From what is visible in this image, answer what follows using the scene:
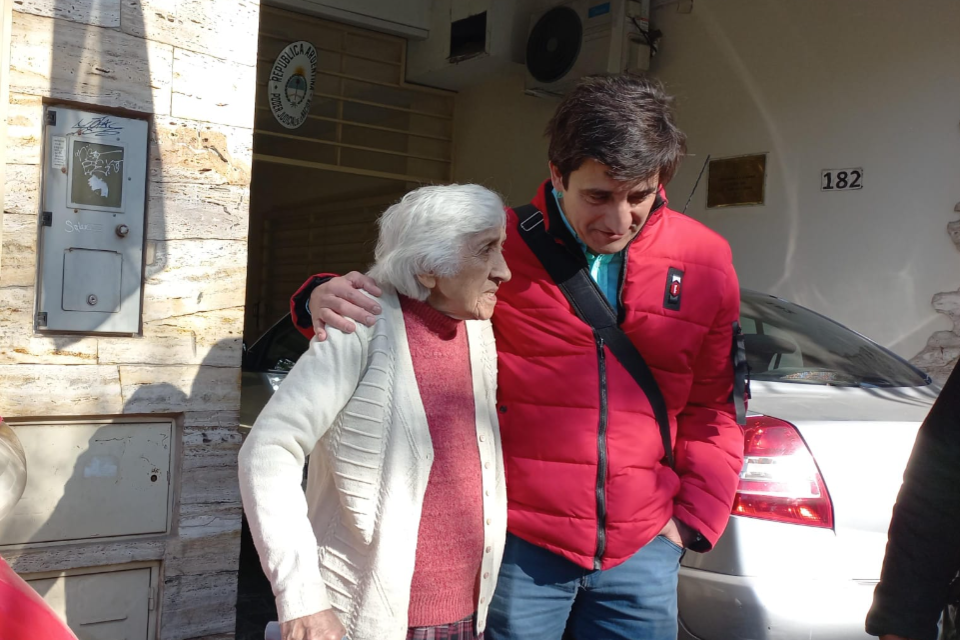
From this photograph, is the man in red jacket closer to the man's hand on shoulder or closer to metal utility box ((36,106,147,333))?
the man's hand on shoulder

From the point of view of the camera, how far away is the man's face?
186 centimetres

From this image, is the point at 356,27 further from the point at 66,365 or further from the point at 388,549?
the point at 388,549

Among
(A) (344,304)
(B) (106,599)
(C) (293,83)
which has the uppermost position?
(C) (293,83)

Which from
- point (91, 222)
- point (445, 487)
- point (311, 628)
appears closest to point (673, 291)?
point (445, 487)

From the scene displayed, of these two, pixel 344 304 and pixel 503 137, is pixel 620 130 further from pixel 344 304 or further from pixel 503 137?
pixel 503 137

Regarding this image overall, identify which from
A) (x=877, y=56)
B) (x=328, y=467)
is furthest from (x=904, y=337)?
(x=328, y=467)

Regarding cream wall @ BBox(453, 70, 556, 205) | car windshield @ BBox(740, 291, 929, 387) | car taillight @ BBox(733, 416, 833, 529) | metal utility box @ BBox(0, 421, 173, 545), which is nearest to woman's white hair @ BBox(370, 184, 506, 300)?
car taillight @ BBox(733, 416, 833, 529)

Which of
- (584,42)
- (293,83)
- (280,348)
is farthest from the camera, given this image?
(293,83)

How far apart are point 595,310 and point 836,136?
4975 millimetres

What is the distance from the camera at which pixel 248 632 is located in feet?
12.9

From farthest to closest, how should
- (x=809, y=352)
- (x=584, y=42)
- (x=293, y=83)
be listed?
1. (x=293, y=83)
2. (x=584, y=42)
3. (x=809, y=352)

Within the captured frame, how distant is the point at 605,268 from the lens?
2.02 metres

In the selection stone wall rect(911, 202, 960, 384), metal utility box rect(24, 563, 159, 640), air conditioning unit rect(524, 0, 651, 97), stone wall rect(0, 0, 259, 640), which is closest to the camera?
stone wall rect(0, 0, 259, 640)

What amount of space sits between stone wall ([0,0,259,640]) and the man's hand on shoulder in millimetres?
1317
